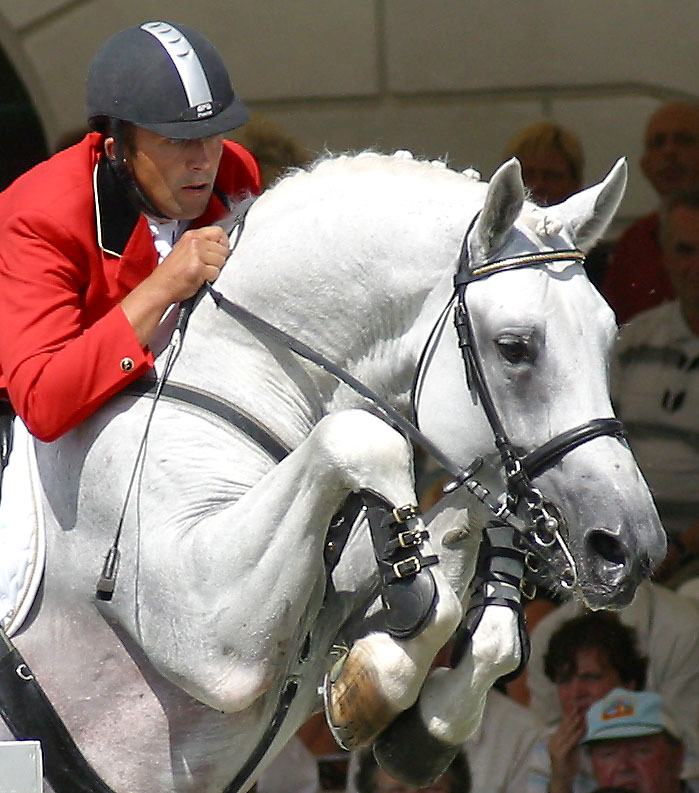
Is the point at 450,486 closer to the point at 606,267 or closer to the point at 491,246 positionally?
the point at 491,246

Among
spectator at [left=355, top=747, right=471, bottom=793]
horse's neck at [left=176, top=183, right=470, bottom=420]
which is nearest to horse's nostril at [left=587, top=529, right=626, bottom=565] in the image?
horse's neck at [left=176, top=183, right=470, bottom=420]

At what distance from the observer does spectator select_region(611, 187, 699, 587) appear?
569cm

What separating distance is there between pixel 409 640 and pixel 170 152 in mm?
1011

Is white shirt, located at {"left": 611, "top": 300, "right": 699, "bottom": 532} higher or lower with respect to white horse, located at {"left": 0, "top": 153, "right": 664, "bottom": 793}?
higher

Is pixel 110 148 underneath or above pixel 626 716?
above

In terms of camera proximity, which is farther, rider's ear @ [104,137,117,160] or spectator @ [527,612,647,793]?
spectator @ [527,612,647,793]

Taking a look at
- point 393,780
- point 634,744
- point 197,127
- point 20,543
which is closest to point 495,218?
point 197,127

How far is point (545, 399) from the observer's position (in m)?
2.77

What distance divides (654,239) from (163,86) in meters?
3.07

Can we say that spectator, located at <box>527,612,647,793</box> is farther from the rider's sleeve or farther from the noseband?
the rider's sleeve

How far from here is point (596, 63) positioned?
5914mm

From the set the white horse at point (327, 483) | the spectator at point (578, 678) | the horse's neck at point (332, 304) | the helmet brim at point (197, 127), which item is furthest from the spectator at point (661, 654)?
the helmet brim at point (197, 127)

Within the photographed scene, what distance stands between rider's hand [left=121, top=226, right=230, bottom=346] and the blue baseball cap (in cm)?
293

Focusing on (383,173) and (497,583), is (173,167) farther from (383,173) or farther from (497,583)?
(497,583)
